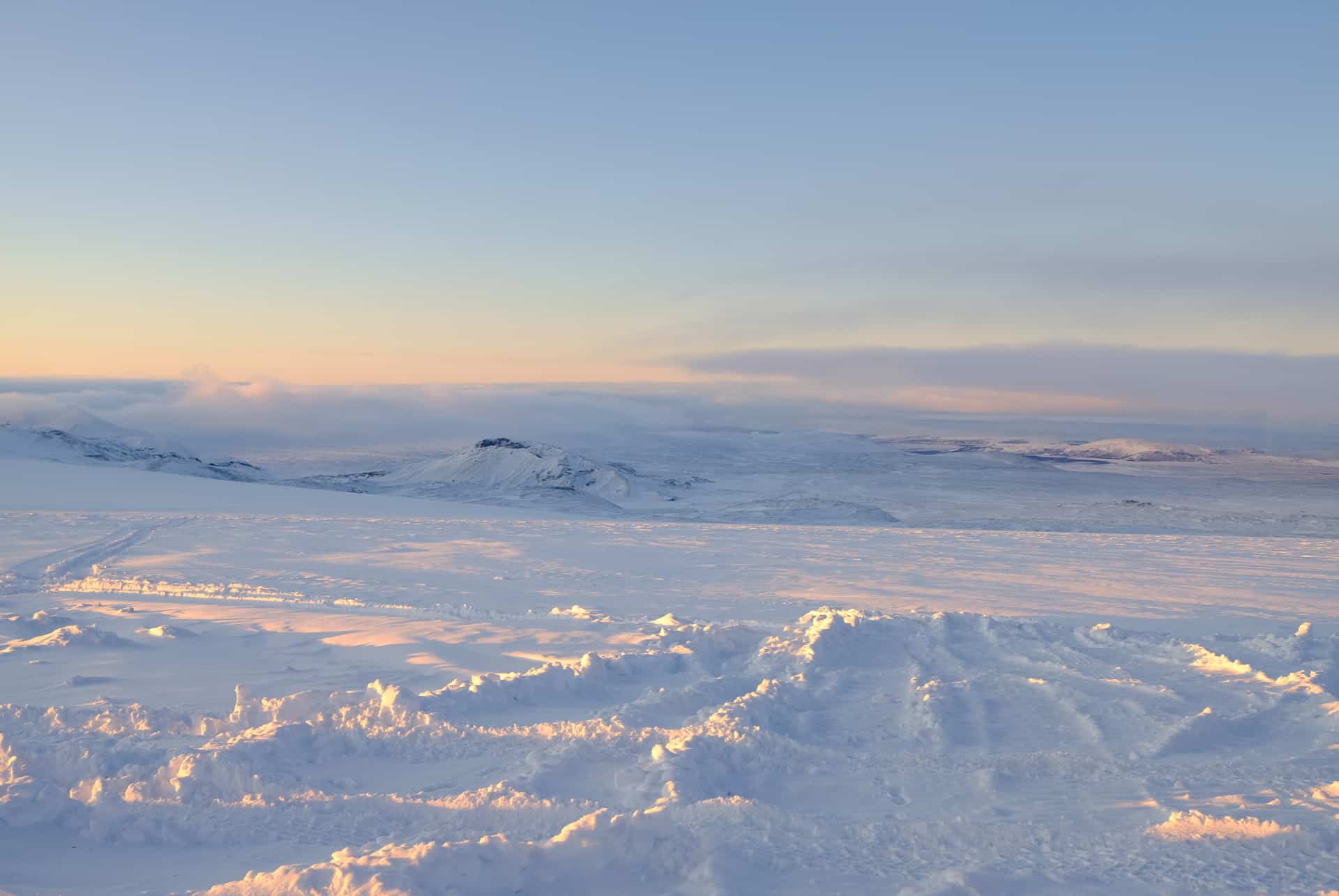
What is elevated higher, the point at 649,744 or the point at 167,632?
the point at 649,744

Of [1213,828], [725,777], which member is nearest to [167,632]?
[725,777]

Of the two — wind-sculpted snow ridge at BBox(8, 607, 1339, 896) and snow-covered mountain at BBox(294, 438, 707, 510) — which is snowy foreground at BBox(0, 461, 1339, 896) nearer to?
wind-sculpted snow ridge at BBox(8, 607, 1339, 896)

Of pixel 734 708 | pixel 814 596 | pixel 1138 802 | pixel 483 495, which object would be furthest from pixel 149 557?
pixel 483 495

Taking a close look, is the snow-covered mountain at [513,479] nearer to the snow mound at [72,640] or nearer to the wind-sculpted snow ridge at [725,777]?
the snow mound at [72,640]

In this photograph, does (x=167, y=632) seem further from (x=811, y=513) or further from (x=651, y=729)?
(x=811, y=513)

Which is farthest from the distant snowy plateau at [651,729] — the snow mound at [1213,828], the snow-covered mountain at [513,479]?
the snow-covered mountain at [513,479]

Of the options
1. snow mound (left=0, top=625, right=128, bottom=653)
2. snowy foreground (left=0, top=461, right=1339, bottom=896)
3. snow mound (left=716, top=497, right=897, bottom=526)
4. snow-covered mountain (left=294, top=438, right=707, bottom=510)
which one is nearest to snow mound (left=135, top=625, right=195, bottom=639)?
snowy foreground (left=0, top=461, right=1339, bottom=896)

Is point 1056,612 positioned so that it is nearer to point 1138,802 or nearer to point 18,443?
point 1138,802
